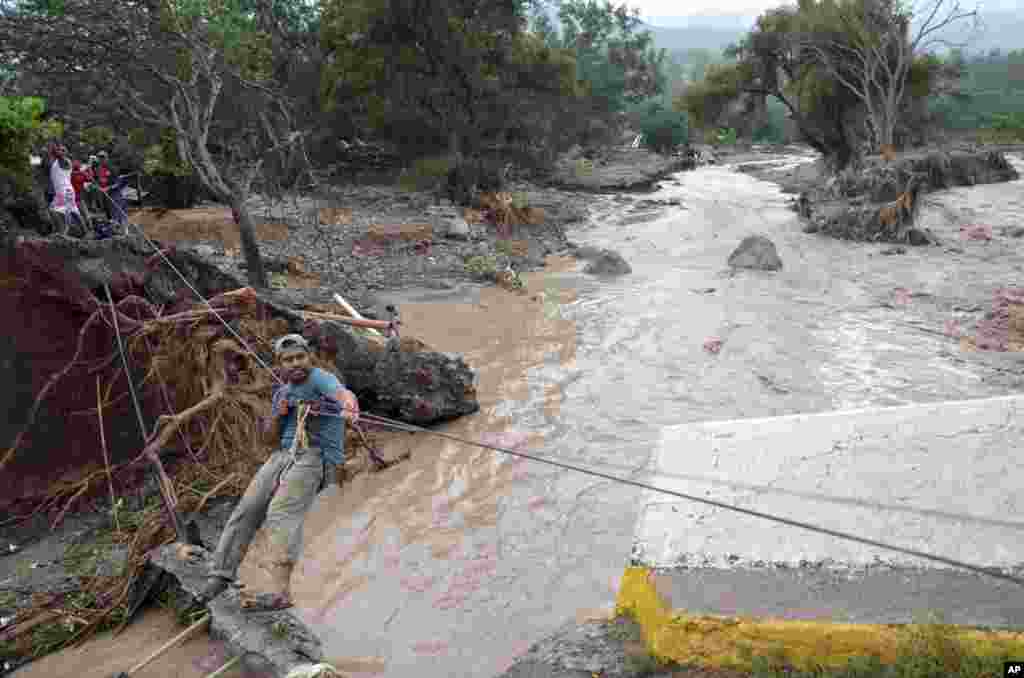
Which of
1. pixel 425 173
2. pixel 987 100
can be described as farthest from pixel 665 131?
pixel 425 173

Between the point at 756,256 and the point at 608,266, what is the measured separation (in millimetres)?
2954

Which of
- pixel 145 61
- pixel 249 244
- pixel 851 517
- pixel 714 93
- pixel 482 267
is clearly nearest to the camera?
pixel 851 517

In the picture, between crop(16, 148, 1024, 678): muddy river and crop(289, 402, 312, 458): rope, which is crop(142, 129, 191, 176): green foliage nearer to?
crop(16, 148, 1024, 678): muddy river

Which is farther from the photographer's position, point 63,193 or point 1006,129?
point 1006,129

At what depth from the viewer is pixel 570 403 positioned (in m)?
9.12

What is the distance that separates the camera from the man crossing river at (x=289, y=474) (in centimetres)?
433

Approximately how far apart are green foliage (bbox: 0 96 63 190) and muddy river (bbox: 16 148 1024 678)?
13.4 feet

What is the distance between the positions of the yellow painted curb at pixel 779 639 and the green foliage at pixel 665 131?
49340mm

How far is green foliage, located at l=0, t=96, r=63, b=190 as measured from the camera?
285 inches

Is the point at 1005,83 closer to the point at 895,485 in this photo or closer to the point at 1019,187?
the point at 1019,187

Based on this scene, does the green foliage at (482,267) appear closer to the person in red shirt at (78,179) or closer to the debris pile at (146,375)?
the person in red shirt at (78,179)

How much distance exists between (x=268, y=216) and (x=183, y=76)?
454cm

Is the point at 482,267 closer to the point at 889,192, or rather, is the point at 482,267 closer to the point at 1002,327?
the point at 1002,327

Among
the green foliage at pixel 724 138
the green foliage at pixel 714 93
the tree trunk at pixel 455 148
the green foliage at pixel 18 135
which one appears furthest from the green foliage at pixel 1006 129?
the green foliage at pixel 18 135
